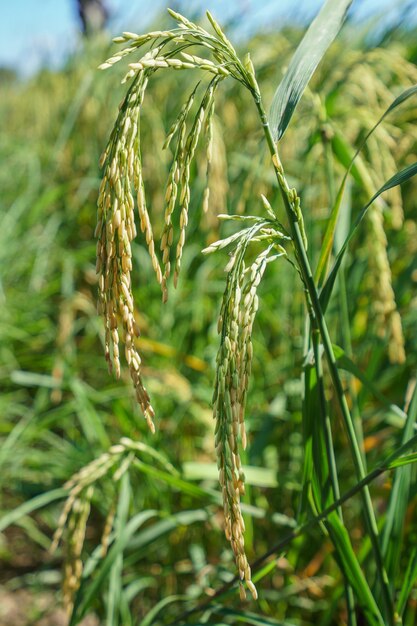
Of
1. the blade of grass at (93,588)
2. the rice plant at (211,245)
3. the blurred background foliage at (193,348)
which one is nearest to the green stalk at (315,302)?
the rice plant at (211,245)

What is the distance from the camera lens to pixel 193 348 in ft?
7.49

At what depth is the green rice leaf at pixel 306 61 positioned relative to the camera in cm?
83

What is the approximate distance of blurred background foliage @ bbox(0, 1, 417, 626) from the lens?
5.02ft

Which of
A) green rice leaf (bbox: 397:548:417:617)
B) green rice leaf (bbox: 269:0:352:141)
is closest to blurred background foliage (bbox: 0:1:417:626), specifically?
green rice leaf (bbox: 397:548:417:617)

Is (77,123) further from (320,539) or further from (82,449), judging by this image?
(320,539)

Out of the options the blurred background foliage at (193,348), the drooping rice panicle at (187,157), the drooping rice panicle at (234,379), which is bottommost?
the blurred background foliage at (193,348)

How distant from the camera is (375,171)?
5.28 ft

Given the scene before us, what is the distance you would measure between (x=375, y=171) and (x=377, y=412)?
0.53 m

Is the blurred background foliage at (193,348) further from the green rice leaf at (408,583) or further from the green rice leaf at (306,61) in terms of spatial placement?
the green rice leaf at (306,61)

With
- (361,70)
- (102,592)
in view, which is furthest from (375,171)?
(102,592)

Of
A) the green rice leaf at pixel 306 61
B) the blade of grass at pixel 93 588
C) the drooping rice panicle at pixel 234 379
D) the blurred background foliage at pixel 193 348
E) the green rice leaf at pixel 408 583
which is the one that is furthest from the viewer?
the blurred background foliage at pixel 193 348

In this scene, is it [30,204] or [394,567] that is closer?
[394,567]

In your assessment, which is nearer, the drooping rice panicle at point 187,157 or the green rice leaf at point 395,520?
the drooping rice panicle at point 187,157

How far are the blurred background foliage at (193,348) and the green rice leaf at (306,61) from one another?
33 cm
